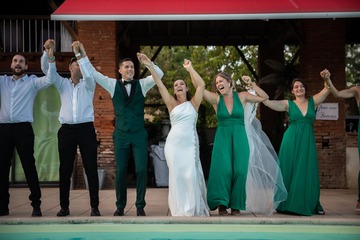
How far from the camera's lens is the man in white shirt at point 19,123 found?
7145mm

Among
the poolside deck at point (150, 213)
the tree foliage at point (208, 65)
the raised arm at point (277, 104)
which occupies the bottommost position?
the poolside deck at point (150, 213)

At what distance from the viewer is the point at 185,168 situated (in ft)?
23.5

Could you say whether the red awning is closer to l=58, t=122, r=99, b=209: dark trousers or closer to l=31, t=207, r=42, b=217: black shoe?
l=58, t=122, r=99, b=209: dark trousers

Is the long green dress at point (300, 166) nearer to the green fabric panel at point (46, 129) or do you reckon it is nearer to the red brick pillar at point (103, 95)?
the red brick pillar at point (103, 95)

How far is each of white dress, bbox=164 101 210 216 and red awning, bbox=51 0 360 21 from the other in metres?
2.20

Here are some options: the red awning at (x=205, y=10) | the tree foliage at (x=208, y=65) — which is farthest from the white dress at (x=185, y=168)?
the tree foliage at (x=208, y=65)

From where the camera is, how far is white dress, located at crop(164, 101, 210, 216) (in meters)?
7.12

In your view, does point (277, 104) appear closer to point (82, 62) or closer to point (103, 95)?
point (82, 62)

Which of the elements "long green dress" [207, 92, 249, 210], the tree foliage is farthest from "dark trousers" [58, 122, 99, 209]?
the tree foliage

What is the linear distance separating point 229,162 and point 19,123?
2.64 meters

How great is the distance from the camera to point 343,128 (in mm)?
11977

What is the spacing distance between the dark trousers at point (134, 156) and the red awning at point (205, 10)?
8.17 feet

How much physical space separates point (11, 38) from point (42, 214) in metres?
6.30

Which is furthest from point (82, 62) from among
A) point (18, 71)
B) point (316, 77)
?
point (316, 77)
